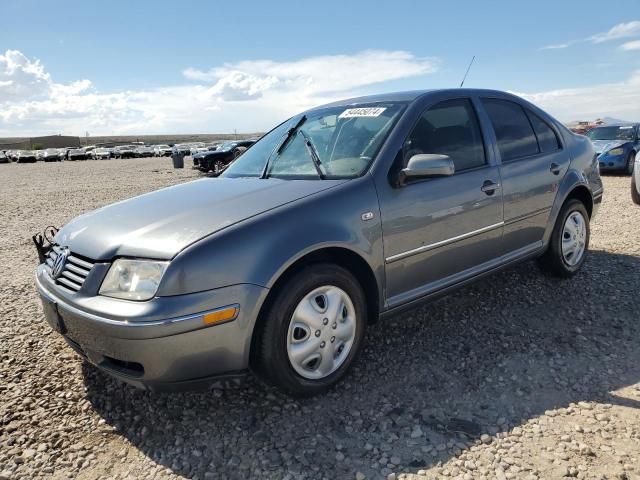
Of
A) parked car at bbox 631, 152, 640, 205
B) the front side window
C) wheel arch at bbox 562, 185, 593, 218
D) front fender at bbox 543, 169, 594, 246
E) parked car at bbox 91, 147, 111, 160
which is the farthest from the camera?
parked car at bbox 91, 147, 111, 160

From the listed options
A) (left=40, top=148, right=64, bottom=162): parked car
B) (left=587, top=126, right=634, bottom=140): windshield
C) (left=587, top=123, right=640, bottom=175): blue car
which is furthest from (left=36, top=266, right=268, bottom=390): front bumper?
(left=40, top=148, right=64, bottom=162): parked car

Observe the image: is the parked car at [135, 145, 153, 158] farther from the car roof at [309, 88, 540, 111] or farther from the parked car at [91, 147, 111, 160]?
the car roof at [309, 88, 540, 111]

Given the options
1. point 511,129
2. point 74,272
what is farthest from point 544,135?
point 74,272

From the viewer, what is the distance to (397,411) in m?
2.62

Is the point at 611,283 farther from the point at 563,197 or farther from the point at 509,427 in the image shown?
the point at 509,427

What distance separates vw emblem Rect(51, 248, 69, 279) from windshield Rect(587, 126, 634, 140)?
45.9 feet

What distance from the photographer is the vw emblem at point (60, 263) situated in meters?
2.68

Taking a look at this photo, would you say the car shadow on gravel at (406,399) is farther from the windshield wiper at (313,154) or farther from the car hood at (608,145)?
the car hood at (608,145)

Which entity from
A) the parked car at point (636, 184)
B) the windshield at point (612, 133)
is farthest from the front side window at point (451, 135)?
the windshield at point (612, 133)

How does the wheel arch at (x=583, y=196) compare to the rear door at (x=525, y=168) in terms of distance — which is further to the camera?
the wheel arch at (x=583, y=196)

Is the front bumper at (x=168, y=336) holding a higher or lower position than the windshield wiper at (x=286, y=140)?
lower

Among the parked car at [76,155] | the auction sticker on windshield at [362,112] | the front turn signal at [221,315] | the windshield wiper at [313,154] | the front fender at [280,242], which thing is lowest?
the front turn signal at [221,315]

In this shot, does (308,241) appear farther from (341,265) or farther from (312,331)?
(312,331)

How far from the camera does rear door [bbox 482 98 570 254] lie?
12.0 feet
